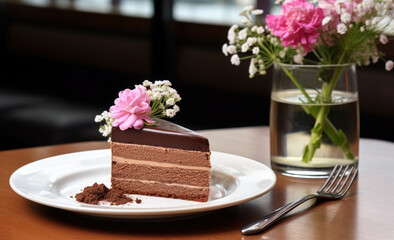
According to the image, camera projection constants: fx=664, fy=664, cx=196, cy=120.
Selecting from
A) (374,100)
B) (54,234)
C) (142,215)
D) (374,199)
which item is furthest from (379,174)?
(374,100)

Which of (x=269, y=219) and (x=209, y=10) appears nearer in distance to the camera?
(x=269, y=219)

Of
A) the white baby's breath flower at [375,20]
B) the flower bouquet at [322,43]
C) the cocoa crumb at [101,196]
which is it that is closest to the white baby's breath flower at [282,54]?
the flower bouquet at [322,43]

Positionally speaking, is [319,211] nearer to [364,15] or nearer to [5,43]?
[364,15]

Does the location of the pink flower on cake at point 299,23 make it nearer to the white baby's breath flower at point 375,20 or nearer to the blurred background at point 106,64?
the white baby's breath flower at point 375,20

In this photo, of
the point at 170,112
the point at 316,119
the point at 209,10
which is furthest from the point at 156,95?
the point at 209,10

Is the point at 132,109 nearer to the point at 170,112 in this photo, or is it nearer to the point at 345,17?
the point at 170,112

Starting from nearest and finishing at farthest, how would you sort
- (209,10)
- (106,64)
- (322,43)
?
(322,43), (209,10), (106,64)

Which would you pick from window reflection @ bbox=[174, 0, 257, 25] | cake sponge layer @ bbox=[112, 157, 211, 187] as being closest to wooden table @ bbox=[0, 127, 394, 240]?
cake sponge layer @ bbox=[112, 157, 211, 187]

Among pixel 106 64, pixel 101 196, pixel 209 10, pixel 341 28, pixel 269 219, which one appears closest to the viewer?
pixel 269 219
